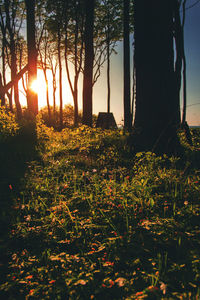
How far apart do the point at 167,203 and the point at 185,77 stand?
1208 centimetres

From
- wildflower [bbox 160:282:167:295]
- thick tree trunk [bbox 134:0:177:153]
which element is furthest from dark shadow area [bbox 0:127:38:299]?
thick tree trunk [bbox 134:0:177:153]

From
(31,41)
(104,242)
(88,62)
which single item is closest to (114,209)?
(104,242)

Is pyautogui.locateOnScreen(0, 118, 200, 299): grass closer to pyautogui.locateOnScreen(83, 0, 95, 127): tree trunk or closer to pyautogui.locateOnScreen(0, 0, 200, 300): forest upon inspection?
pyautogui.locateOnScreen(0, 0, 200, 300): forest

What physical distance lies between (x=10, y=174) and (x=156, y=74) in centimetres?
427

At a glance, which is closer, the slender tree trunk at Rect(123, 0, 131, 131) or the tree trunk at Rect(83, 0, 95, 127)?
the tree trunk at Rect(83, 0, 95, 127)

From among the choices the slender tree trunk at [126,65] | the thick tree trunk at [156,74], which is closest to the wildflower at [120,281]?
the thick tree trunk at [156,74]

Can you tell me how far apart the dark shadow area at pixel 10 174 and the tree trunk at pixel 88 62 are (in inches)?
135

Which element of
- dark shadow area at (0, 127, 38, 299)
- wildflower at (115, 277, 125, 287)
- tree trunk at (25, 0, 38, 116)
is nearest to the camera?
wildflower at (115, 277, 125, 287)

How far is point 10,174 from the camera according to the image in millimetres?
4242

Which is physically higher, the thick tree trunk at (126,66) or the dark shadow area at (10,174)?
the thick tree trunk at (126,66)

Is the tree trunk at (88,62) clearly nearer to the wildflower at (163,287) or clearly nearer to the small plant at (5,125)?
the small plant at (5,125)

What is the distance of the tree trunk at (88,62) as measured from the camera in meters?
9.70

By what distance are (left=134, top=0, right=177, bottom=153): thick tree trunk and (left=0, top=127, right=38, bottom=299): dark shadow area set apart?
10.1ft

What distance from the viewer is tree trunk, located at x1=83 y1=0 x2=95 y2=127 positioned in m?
9.70
